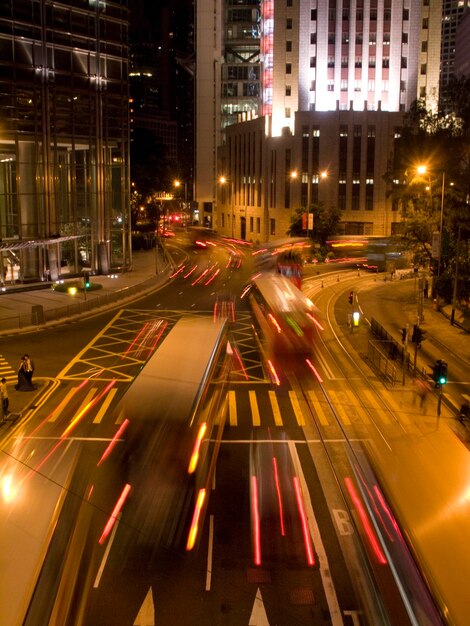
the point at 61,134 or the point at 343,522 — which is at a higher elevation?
the point at 61,134

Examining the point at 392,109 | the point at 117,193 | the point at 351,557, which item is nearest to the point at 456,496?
the point at 351,557

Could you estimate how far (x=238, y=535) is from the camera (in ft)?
49.8

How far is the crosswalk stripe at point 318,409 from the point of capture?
2373cm

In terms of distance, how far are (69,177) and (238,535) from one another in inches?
2041

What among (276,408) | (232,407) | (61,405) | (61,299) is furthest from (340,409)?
(61,299)

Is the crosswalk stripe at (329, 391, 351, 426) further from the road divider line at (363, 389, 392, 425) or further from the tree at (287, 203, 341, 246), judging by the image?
the tree at (287, 203, 341, 246)

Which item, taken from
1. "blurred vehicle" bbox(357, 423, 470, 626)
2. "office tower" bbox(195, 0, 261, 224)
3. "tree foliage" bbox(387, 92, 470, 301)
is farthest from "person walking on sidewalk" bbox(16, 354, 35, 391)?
"office tower" bbox(195, 0, 261, 224)

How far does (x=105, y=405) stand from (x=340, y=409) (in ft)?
29.4

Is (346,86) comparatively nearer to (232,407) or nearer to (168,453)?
(232,407)

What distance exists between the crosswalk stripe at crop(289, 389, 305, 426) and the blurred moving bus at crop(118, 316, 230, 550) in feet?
20.1

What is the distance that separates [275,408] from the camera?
25406 millimetres

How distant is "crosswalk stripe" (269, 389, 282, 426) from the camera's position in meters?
23.8

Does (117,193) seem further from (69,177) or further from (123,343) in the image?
(123,343)

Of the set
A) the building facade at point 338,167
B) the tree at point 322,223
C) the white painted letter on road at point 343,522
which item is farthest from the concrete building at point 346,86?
the white painted letter on road at point 343,522
